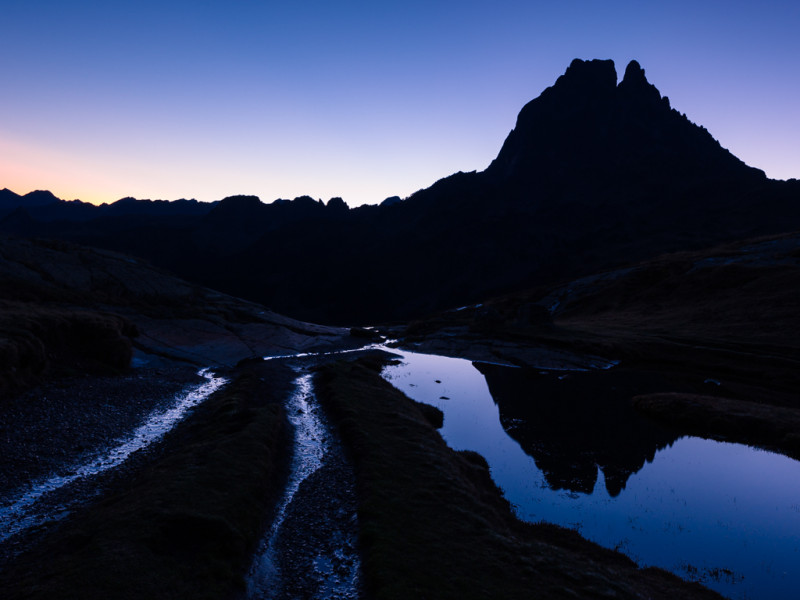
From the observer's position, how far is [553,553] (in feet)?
70.4

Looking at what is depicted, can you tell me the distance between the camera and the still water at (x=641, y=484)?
24291mm

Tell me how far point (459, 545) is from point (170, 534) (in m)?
13.1

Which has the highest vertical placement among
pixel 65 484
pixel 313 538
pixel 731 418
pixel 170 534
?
pixel 170 534

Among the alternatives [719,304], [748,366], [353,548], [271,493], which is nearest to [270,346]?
[271,493]

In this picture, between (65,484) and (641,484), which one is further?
(641,484)

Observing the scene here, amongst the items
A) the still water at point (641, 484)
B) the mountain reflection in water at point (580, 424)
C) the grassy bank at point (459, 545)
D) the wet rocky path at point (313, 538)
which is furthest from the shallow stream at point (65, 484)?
the mountain reflection in water at point (580, 424)

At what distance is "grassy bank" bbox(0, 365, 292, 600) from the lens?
16250 mm

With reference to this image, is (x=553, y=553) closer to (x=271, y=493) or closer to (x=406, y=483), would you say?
(x=406, y=483)

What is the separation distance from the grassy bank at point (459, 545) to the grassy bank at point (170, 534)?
5.86m

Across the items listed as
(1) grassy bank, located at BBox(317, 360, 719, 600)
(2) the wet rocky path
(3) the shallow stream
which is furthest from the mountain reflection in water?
(3) the shallow stream

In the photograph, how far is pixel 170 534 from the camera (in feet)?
65.1

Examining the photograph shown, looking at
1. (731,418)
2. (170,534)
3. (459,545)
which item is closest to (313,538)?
(170,534)

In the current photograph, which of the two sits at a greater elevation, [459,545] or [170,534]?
[170,534]

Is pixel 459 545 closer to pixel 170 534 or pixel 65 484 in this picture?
pixel 170 534
